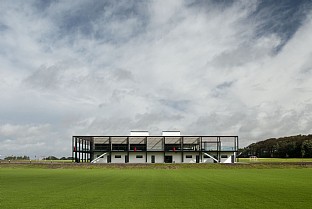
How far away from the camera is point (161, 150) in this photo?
71375 mm

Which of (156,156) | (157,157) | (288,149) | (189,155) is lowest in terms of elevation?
(157,157)

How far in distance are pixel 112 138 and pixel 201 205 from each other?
191 ft

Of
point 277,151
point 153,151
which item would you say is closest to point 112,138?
point 153,151

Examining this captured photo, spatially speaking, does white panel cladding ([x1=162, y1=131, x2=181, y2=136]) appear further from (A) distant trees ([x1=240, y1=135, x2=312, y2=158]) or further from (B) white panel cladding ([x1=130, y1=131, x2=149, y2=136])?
(A) distant trees ([x1=240, y1=135, x2=312, y2=158])

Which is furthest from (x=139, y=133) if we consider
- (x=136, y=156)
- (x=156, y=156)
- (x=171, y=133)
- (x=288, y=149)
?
(x=288, y=149)

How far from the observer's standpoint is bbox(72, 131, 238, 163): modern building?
70438mm

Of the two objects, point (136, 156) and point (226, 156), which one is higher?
point (136, 156)

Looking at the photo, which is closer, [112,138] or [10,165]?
[10,165]

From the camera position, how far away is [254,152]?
156500mm

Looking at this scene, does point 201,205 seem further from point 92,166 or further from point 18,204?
point 92,166

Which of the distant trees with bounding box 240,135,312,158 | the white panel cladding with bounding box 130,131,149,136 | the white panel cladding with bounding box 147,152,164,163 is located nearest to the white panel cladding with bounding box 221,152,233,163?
the white panel cladding with bounding box 147,152,164,163

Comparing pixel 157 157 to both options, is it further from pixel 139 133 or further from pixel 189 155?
pixel 189 155

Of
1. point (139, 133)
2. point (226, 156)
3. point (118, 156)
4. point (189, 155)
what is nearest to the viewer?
point (226, 156)

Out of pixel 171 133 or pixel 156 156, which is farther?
pixel 171 133
